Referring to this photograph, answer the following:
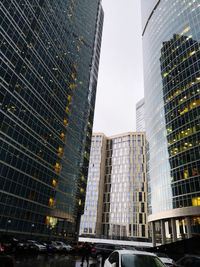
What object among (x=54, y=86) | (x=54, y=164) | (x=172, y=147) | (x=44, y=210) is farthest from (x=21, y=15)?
(x=172, y=147)

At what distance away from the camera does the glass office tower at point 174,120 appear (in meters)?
52.8

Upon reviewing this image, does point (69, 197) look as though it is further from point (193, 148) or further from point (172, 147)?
point (193, 148)

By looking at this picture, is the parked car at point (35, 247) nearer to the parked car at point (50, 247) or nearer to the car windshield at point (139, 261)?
the parked car at point (50, 247)

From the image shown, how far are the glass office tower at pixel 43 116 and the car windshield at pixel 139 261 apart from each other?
35995mm

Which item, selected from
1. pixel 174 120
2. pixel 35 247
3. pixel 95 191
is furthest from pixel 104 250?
pixel 95 191

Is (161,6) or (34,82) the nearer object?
(34,82)

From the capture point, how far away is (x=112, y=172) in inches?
6378

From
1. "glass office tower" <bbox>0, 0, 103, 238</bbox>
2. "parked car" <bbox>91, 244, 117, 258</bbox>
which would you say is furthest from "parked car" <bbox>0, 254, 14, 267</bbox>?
"glass office tower" <bbox>0, 0, 103, 238</bbox>

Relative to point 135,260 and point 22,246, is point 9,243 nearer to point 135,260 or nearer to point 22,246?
point 22,246

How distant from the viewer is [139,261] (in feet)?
23.4

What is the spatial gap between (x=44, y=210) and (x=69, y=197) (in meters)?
13.6

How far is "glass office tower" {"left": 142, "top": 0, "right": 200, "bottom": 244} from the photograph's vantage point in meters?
52.8

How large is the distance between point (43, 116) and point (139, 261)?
49320mm

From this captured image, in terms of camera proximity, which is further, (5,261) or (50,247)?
(50,247)
